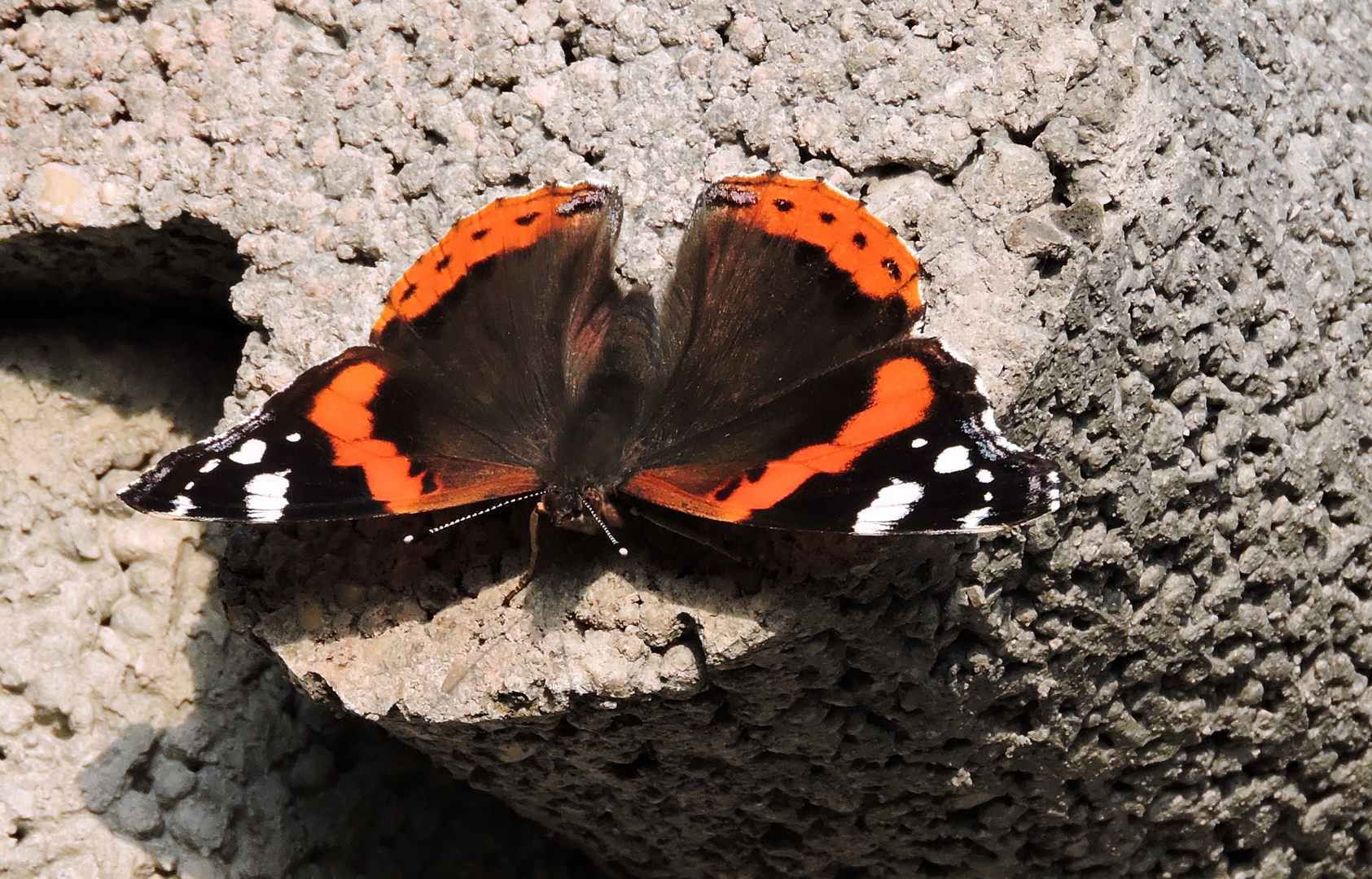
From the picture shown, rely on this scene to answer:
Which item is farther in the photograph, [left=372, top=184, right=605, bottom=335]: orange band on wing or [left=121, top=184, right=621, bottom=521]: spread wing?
[left=372, top=184, right=605, bottom=335]: orange band on wing

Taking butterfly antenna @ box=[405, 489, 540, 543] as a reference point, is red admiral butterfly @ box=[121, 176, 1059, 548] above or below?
above

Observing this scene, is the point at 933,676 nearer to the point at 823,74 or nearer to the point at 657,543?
the point at 657,543

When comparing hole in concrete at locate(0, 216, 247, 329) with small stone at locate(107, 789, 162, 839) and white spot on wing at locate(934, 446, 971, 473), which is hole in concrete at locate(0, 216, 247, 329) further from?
white spot on wing at locate(934, 446, 971, 473)

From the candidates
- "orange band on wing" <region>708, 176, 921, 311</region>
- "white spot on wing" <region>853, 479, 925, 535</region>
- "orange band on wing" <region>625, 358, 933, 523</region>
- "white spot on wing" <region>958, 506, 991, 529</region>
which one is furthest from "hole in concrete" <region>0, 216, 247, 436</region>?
"white spot on wing" <region>958, 506, 991, 529</region>

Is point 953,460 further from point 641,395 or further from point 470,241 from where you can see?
point 470,241

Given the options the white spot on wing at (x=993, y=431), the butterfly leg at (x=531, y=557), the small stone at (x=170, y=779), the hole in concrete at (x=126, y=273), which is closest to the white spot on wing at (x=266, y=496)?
the butterfly leg at (x=531, y=557)

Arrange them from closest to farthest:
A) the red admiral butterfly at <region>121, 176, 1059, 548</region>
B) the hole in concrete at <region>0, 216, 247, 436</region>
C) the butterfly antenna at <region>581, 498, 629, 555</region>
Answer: the red admiral butterfly at <region>121, 176, 1059, 548</region>
the butterfly antenna at <region>581, 498, 629, 555</region>
the hole in concrete at <region>0, 216, 247, 436</region>

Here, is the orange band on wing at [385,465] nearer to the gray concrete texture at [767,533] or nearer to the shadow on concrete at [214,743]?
the gray concrete texture at [767,533]
